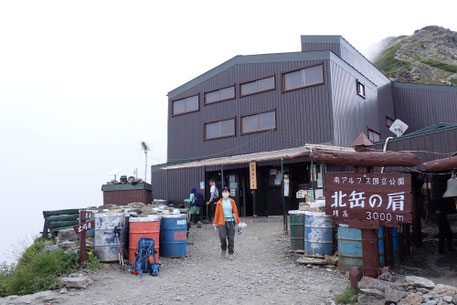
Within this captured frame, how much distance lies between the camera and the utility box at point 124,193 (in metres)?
21.0

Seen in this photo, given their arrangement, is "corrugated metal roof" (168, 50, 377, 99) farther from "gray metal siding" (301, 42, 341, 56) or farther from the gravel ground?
the gravel ground

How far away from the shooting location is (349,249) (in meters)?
8.16

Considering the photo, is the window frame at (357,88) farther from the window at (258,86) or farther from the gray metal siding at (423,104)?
the window at (258,86)

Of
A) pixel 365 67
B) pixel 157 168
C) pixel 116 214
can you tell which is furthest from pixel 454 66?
pixel 116 214

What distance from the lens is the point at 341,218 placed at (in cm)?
696

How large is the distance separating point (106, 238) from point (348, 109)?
43.7 feet

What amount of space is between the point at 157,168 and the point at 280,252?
13824 mm

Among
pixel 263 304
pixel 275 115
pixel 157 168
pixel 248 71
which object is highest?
pixel 248 71

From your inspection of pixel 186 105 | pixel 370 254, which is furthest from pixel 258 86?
pixel 370 254

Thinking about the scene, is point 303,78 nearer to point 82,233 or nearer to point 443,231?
point 443,231

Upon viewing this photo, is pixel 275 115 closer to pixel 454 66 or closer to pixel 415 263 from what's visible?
pixel 415 263

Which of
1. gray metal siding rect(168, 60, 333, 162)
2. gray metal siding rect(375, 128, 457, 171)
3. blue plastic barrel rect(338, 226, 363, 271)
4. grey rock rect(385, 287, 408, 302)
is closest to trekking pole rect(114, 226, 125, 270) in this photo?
A: blue plastic barrel rect(338, 226, 363, 271)

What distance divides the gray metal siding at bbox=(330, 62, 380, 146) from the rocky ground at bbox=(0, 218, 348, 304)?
8376 millimetres

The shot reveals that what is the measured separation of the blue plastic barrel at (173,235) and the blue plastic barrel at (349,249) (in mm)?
3944
